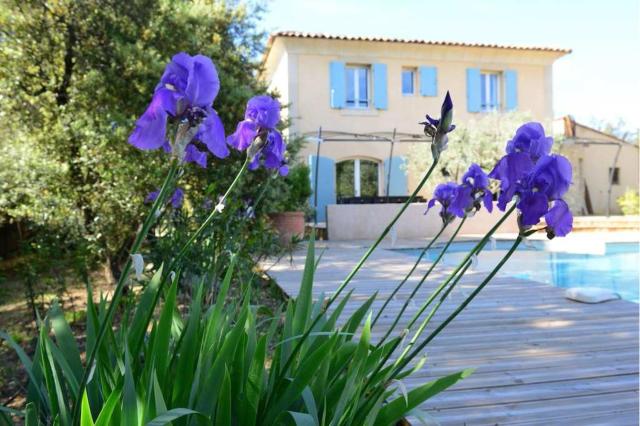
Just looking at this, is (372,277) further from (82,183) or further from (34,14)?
(34,14)

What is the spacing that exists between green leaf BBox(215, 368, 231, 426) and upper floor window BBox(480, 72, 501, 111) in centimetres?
1472

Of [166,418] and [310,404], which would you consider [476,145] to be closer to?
[310,404]

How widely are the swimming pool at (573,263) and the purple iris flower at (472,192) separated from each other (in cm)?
501

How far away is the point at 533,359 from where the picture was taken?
239 cm

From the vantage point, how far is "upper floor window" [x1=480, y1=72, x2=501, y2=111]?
14414mm

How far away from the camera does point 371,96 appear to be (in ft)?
44.3

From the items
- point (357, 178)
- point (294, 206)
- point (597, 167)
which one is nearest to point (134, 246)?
point (294, 206)

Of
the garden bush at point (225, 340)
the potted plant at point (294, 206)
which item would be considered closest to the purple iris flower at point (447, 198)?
the garden bush at point (225, 340)

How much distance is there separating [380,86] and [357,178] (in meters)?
2.66

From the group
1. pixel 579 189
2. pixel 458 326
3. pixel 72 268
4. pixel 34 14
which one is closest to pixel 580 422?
pixel 458 326

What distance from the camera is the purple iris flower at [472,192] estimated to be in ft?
4.35

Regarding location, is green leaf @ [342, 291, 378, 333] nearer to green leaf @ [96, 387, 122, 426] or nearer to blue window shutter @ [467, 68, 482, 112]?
green leaf @ [96, 387, 122, 426]

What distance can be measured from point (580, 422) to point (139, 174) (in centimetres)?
428

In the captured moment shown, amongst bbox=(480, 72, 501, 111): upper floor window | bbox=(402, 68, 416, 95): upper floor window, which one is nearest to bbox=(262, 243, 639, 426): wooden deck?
bbox=(402, 68, 416, 95): upper floor window
